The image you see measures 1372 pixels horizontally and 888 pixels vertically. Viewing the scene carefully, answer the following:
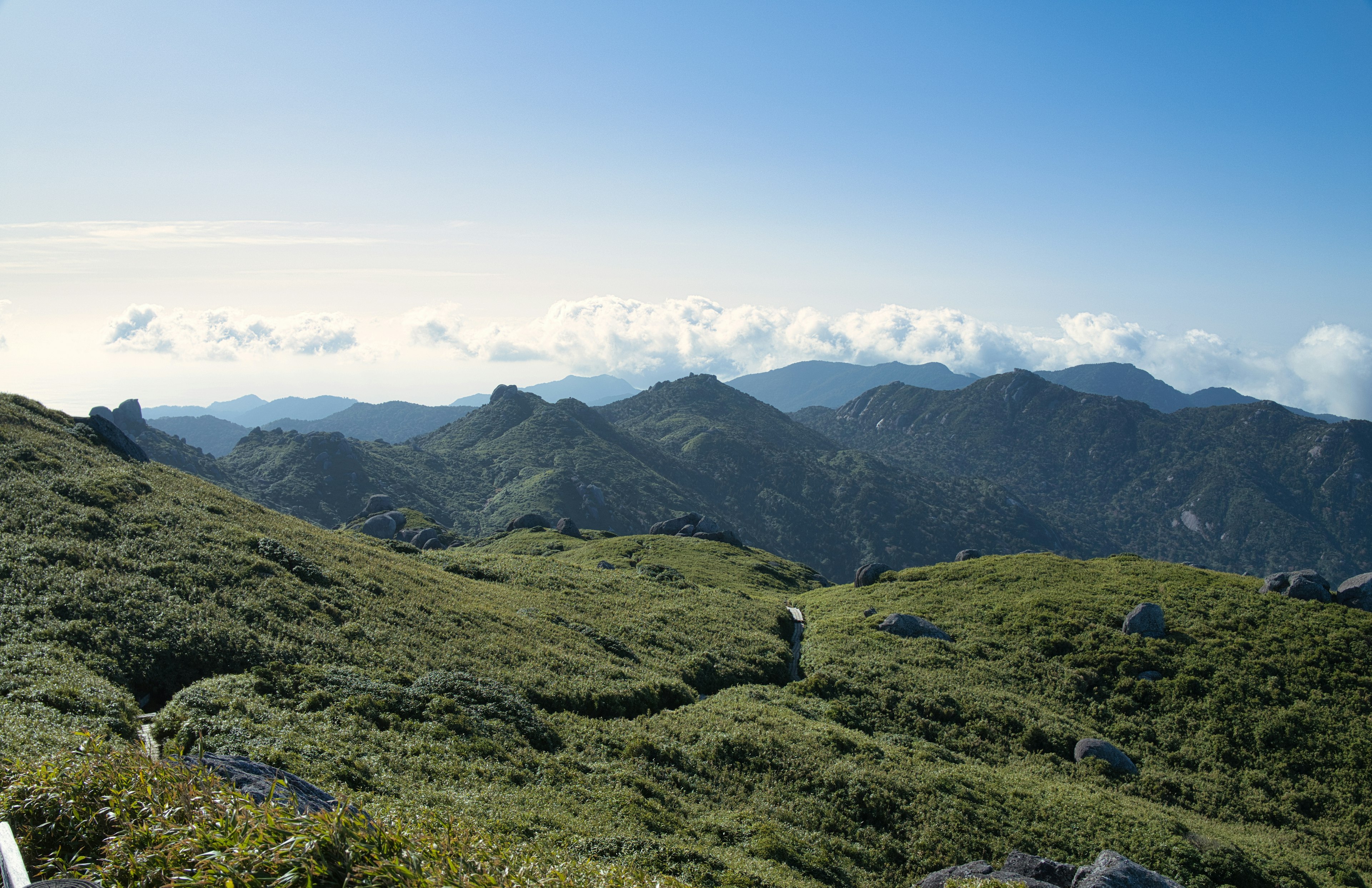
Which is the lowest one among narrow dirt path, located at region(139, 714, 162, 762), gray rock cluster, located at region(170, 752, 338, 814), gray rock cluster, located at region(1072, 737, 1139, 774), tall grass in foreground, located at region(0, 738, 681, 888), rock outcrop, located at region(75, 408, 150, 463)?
gray rock cluster, located at region(1072, 737, 1139, 774)

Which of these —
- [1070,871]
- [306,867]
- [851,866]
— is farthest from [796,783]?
[306,867]

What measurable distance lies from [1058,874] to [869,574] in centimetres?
5187

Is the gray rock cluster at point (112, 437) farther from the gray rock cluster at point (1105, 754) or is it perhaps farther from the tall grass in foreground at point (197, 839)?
the gray rock cluster at point (1105, 754)

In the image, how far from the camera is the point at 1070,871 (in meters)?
16.2

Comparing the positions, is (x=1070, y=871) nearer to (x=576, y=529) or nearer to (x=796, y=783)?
(x=796, y=783)

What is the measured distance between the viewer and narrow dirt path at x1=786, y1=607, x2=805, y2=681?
3962cm

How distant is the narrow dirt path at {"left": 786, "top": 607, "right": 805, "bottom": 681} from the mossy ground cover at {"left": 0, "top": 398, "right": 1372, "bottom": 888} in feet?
3.97

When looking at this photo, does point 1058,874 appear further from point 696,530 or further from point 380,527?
point 380,527

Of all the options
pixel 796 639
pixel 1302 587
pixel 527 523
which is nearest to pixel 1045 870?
pixel 796 639

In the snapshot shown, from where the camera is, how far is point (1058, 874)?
52.7 feet

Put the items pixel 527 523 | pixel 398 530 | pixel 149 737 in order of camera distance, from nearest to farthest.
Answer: pixel 149 737 < pixel 398 530 < pixel 527 523

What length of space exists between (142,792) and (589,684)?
2183 centimetres

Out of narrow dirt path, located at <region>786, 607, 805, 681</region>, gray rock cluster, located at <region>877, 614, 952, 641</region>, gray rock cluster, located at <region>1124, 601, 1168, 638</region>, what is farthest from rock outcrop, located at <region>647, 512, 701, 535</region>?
gray rock cluster, located at <region>1124, 601, 1168, 638</region>

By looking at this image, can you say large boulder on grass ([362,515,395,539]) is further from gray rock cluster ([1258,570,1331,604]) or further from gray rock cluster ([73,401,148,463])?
gray rock cluster ([1258,570,1331,604])
